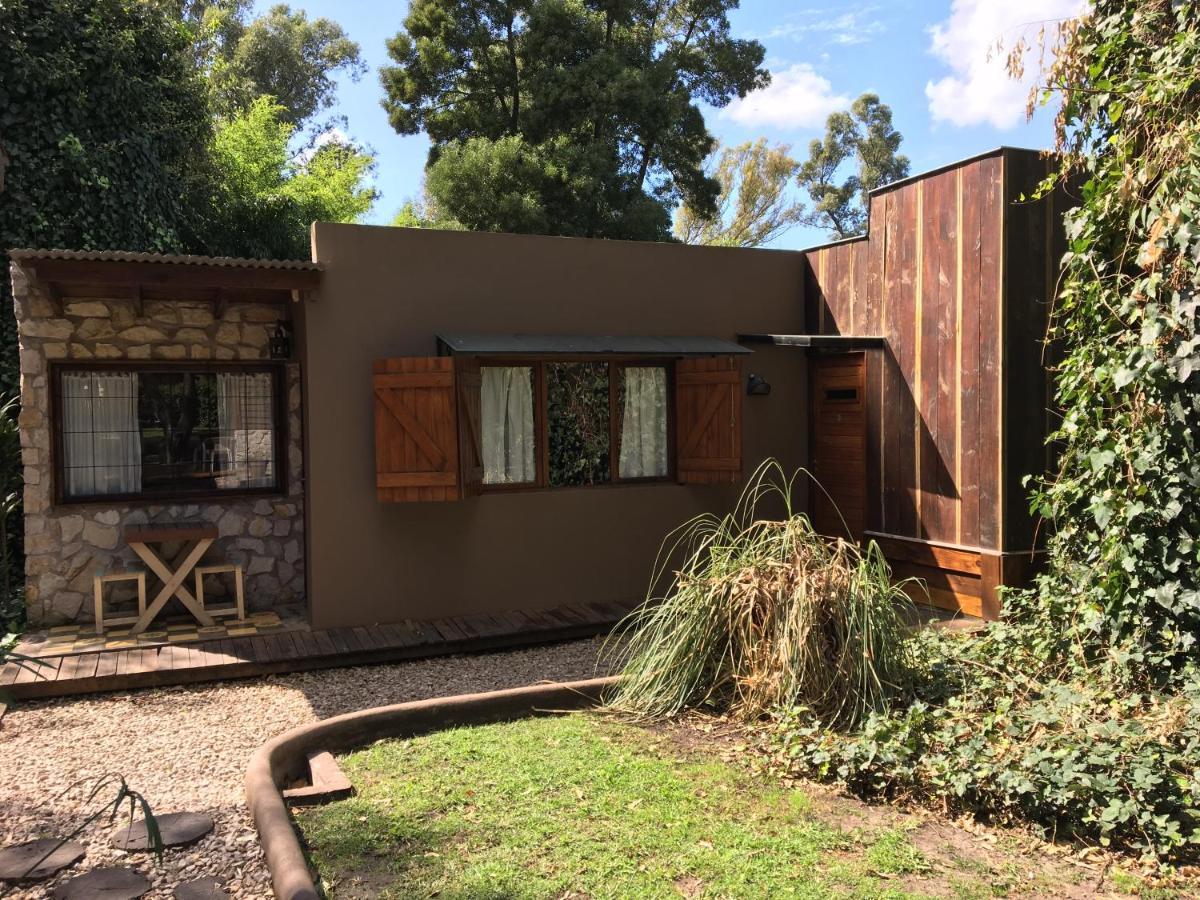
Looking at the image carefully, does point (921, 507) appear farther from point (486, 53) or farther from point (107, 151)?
point (486, 53)

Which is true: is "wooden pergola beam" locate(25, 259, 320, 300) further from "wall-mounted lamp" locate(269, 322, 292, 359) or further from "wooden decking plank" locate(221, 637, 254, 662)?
"wooden decking plank" locate(221, 637, 254, 662)

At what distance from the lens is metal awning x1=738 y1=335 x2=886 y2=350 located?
7.16m

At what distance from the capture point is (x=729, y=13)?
18.8 metres

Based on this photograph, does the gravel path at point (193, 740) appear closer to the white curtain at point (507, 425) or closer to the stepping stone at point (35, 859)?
the stepping stone at point (35, 859)

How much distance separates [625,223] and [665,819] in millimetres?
13980

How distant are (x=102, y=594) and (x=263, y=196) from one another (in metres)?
8.74

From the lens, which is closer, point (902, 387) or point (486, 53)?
point (902, 387)

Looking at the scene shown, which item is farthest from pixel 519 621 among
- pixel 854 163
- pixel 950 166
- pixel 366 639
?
pixel 854 163

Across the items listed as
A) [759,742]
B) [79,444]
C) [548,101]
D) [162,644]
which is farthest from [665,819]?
[548,101]

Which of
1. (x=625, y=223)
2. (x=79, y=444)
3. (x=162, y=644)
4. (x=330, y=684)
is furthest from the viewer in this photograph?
(x=625, y=223)

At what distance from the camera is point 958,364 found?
6395 mm

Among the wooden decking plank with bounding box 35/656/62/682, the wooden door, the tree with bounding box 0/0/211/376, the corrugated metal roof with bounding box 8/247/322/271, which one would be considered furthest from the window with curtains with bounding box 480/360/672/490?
the tree with bounding box 0/0/211/376

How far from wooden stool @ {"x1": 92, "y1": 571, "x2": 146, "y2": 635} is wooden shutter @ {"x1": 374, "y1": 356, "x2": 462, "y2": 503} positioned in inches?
69.7

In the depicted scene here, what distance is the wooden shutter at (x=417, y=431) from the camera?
238 inches
